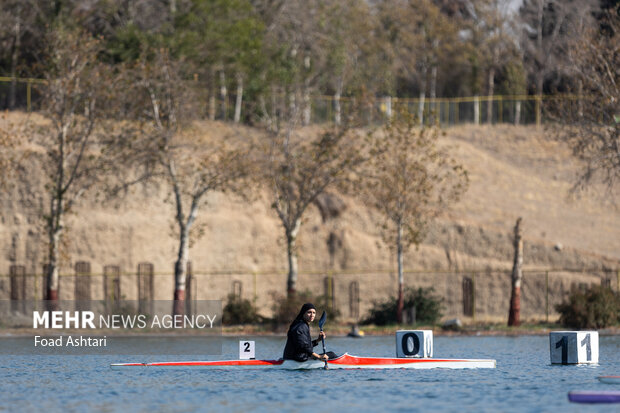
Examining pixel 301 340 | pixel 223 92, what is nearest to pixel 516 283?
pixel 301 340

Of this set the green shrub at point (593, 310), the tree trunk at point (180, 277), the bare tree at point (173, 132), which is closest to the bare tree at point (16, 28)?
the bare tree at point (173, 132)

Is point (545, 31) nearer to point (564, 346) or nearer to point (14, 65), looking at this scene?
point (14, 65)

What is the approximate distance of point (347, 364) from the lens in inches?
1153

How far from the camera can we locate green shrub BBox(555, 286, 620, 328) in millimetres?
47219

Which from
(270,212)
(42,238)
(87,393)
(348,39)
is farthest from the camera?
(348,39)

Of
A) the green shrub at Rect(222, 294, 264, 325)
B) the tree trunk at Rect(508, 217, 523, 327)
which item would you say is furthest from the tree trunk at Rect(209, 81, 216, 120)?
the tree trunk at Rect(508, 217, 523, 327)

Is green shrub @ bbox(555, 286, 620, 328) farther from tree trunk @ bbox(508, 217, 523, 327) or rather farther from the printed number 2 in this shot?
the printed number 2

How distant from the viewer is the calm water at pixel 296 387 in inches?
884

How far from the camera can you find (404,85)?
96.9m

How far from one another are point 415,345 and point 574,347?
4366mm

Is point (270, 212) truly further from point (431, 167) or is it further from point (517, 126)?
point (517, 126)

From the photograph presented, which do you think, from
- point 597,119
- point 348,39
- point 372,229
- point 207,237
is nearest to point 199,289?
point 207,237

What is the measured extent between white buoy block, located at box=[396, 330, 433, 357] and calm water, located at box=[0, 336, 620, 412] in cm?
127

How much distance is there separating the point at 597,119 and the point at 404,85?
47.1m
